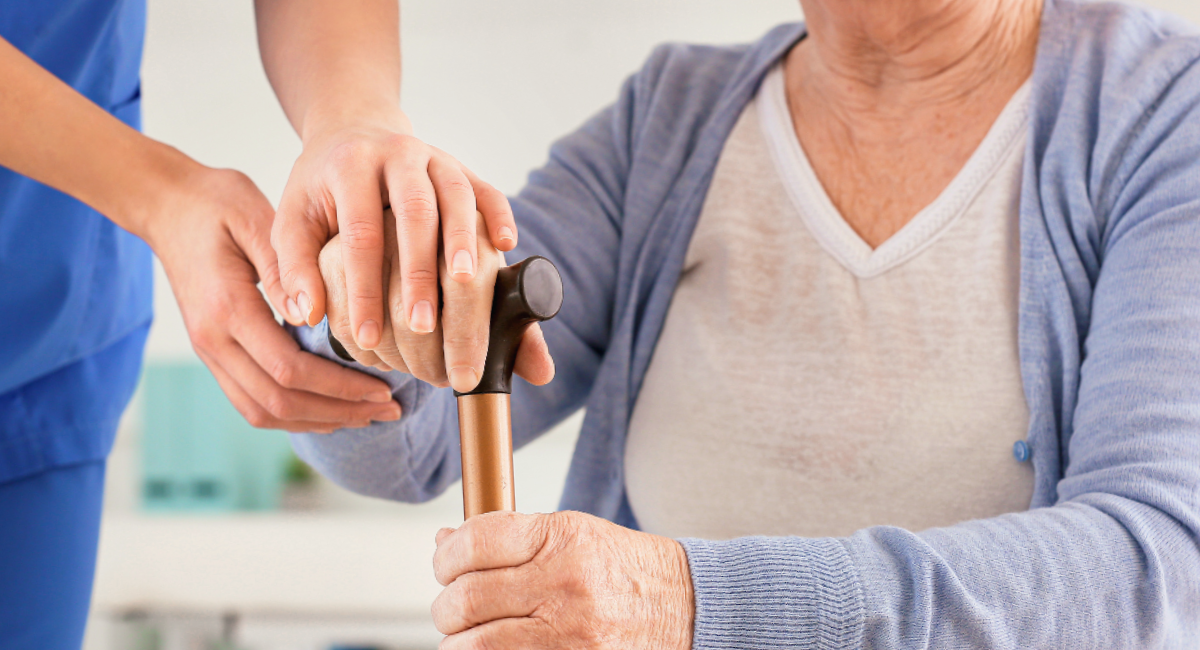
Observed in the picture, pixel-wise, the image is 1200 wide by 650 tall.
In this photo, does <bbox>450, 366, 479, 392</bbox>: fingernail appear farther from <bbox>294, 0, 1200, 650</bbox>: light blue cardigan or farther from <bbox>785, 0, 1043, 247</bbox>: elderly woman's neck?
<bbox>785, 0, 1043, 247</bbox>: elderly woman's neck

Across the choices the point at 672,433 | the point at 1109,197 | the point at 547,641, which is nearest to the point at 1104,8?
the point at 1109,197

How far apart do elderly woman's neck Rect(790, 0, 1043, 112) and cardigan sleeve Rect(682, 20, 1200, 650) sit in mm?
100

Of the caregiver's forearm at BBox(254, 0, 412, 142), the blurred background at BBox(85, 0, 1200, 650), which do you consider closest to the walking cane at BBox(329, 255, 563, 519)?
the caregiver's forearm at BBox(254, 0, 412, 142)

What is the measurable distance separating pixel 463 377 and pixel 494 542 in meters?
0.08

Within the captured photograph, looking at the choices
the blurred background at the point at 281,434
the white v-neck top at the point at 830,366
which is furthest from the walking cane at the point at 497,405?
the blurred background at the point at 281,434

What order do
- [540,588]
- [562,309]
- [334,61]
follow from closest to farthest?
[540,588], [334,61], [562,309]

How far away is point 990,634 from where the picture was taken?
19.6 inches

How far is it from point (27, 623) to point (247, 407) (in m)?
0.32

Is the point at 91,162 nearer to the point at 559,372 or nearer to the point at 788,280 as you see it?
the point at 559,372

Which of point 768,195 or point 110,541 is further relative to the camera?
point 110,541

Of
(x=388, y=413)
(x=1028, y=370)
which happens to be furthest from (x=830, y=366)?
(x=388, y=413)

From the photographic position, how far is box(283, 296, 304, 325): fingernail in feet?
1.69

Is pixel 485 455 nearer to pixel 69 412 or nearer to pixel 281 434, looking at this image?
pixel 69 412

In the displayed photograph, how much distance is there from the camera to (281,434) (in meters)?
2.60
